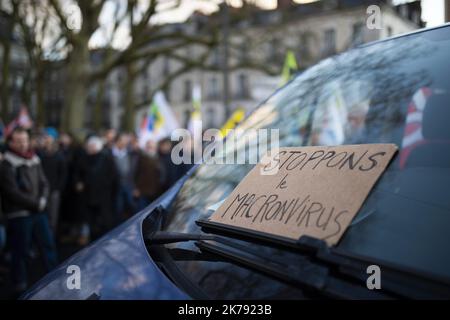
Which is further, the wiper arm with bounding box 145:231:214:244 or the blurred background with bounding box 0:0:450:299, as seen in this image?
the blurred background with bounding box 0:0:450:299

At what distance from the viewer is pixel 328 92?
206 cm

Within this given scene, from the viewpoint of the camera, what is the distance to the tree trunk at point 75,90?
49.8ft

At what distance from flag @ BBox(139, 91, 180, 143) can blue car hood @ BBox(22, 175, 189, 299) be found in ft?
37.7

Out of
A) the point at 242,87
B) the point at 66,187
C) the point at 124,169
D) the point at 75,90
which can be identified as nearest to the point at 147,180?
the point at 124,169

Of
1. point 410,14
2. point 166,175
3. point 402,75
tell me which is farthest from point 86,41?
point 402,75

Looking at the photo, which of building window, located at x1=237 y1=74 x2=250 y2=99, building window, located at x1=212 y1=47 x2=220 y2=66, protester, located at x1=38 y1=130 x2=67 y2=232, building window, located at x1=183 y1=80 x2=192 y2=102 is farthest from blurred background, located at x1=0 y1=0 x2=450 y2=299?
building window, located at x1=183 y1=80 x2=192 y2=102

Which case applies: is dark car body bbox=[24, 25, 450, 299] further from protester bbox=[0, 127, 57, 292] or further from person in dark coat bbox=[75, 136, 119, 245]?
person in dark coat bbox=[75, 136, 119, 245]

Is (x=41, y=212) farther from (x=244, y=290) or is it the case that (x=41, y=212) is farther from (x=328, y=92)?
(x=244, y=290)

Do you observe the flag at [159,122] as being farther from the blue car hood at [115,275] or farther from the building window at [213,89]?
the building window at [213,89]

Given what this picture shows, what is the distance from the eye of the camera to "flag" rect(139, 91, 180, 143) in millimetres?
13352

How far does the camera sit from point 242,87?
5819cm

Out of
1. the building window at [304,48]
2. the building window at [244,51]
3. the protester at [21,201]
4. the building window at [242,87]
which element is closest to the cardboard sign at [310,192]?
the protester at [21,201]

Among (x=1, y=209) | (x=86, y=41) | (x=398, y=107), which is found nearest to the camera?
(x=398, y=107)

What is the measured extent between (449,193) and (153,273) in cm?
78
